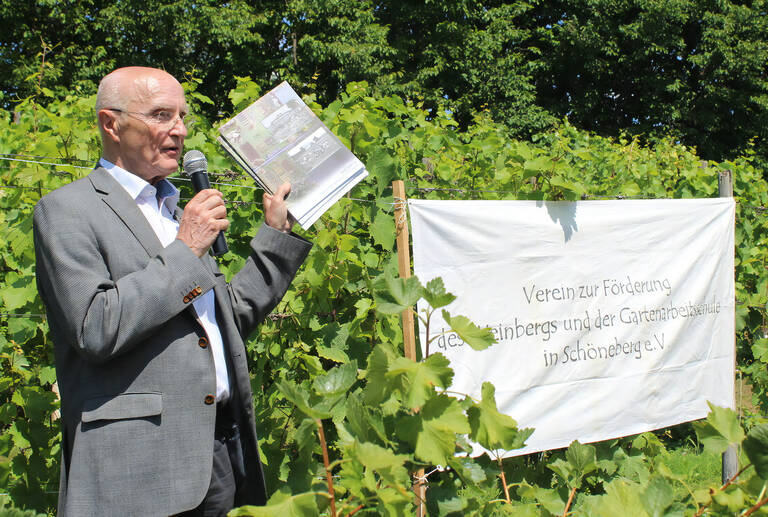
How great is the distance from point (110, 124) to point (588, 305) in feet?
6.61

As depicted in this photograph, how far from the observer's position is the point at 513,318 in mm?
2506

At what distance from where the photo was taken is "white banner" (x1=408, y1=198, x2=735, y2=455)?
2393 millimetres

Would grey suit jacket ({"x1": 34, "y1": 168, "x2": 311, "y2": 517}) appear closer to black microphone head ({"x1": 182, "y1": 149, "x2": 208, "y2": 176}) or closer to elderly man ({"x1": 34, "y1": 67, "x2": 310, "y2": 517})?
elderly man ({"x1": 34, "y1": 67, "x2": 310, "y2": 517})

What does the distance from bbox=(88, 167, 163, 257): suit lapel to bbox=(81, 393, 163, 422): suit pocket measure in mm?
322

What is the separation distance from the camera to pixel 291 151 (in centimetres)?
175

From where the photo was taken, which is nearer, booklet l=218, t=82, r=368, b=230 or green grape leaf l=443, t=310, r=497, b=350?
green grape leaf l=443, t=310, r=497, b=350

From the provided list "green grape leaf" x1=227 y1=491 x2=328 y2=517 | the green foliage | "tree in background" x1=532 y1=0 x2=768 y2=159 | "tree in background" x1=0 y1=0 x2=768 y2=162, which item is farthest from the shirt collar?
"tree in background" x1=532 y1=0 x2=768 y2=159

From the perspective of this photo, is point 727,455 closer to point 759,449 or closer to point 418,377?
point 759,449

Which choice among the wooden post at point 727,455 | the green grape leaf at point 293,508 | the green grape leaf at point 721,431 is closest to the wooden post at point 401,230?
the green grape leaf at point 721,431

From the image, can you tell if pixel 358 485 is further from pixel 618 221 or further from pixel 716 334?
pixel 716 334

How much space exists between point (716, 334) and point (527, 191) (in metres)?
1.24

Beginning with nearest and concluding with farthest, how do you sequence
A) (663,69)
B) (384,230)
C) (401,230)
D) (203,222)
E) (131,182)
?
(203,222) < (131,182) < (401,230) < (384,230) < (663,69)

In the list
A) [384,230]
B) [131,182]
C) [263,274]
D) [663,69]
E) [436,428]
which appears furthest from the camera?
[663,69]

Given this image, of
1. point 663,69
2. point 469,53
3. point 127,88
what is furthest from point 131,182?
point 663,69
